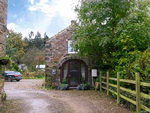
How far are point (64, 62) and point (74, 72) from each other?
3.79ft

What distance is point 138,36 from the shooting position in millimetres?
9008

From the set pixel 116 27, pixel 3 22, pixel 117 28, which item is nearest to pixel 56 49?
pixel 116 27

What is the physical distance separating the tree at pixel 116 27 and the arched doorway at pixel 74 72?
8.21 feet

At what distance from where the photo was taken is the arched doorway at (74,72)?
1330 cm

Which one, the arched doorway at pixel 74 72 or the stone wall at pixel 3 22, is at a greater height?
the stone wall at pixel 3 22

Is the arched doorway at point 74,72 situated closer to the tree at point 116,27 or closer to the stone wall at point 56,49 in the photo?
the stone wall at point 56,49

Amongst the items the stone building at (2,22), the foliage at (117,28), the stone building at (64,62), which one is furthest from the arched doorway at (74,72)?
the stone building at (2,22)

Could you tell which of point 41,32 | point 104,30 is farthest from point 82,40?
point 41,32

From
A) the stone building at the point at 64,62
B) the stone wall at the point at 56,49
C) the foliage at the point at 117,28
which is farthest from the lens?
the stone wall at the point at 56,49

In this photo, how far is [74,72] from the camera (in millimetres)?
13398

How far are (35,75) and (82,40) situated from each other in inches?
833

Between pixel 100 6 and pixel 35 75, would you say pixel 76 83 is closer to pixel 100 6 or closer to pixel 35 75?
pixel 100 6

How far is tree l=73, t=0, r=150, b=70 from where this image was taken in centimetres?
880

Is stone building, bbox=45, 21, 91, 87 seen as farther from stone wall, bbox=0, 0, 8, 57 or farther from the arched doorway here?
stone wall, bbox=0, 0, 8, 57
